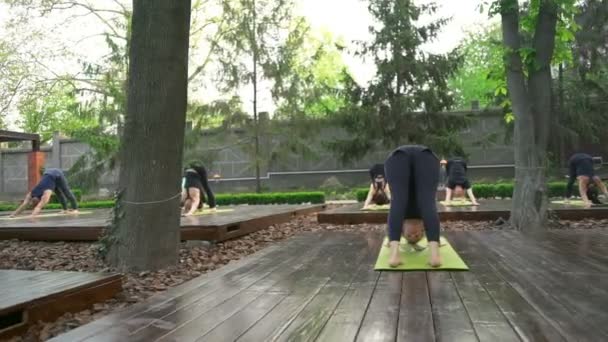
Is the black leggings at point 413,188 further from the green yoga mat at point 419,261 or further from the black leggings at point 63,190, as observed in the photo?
the black leggings at point 63,190

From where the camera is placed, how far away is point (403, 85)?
55.1 ft

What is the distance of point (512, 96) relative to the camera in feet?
23.8

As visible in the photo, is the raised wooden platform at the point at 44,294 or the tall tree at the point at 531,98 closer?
the raised wooden platform at the point at 44,294

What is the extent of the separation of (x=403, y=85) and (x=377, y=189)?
317 inches

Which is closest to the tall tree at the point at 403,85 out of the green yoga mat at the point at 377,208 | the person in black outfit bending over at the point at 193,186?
the green yoga mat at the point at 377,208

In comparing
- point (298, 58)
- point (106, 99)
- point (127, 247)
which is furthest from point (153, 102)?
point (106, 99)

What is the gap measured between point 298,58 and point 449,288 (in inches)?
606

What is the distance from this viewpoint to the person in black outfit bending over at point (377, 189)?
903 cm

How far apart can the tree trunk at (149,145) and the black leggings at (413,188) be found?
2.18 meters

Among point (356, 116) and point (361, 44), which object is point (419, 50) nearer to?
point (361, 44)

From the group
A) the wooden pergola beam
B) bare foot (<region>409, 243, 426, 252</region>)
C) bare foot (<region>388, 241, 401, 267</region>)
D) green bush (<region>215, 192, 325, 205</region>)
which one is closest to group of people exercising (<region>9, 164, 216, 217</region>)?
bare foot (<region>409, 243, 426, 252</region>)

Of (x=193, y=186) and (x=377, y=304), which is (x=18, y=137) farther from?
(x=377, y=304)

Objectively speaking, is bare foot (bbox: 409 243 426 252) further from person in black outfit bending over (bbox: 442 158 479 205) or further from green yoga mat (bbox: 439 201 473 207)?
person in black outfit bending over (bbox: 442 158 479 205)

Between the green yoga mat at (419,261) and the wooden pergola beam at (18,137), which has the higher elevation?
the wooden pergola beam at (18,137)
